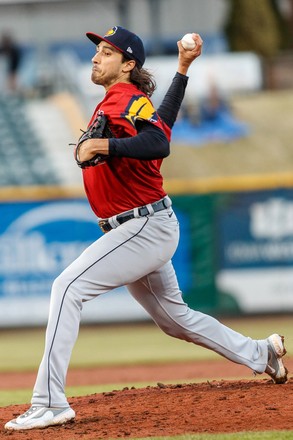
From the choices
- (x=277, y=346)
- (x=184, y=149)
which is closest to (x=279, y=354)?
(x=277, y=346)

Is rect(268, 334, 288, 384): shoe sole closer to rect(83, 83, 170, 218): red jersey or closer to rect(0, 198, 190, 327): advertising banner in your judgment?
rect(83, 83, 170, 218): red jersey

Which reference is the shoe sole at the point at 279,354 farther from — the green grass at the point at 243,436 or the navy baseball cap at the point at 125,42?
the navy baseball cap at the point at 125,42

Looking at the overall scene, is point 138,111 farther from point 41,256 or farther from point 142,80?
point 41,256

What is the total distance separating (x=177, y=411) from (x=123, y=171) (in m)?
1.34

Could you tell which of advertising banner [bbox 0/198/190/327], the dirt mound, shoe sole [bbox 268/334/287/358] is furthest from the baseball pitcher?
advertising banner [bbox 0/198/190/327]

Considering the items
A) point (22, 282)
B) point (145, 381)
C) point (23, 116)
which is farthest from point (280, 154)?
point (145, 381)

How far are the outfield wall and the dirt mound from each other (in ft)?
21.7

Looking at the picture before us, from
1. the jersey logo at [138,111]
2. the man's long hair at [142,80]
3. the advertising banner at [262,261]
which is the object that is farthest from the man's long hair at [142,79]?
the advertising banner at [262,261]

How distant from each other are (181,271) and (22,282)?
2.07 meters

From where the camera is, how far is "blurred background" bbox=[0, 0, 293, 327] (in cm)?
1278

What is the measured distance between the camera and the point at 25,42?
79.2ft

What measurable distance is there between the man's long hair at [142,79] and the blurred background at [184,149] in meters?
7.45

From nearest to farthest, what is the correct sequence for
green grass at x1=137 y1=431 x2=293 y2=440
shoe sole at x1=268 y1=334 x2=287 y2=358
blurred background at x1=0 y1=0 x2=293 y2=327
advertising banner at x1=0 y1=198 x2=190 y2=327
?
green grass at x1=137 y1=431 x2=293 y2=440 < shoe sole at x1=268 y1=334 x2=287 y2=358 < advertising banner at x1=0 y1=198 x2=190 y2=327 < blurred background at x1=0 y1=0 x2=293 y2=327

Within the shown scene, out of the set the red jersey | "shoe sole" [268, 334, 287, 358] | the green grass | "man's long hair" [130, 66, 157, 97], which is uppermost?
"man's long hair" [130, 66, 157, 97]
